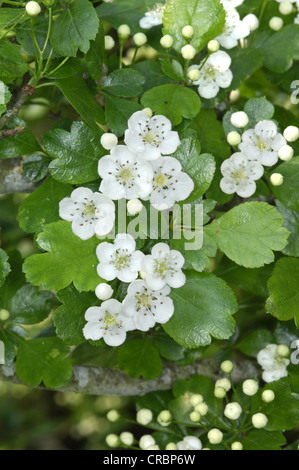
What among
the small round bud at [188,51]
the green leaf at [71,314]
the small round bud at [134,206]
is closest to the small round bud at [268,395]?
the green leaf at [71,314]

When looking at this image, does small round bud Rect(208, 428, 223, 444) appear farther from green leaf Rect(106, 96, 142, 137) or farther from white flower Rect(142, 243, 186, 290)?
green leaf Rect(106, 96, 142, 137)

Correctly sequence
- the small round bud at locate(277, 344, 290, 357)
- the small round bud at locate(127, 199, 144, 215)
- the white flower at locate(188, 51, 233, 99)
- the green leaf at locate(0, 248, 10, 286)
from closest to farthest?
the small round bud at locate(127, 199, 144, 215)
the green leaf at locate(0, 248, 10, 286)
the white flower at locate(188, 51, 233, 99)
the small round bud at locate(277, 344, 290, 357)

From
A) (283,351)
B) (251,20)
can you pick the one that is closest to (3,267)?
(283,351)

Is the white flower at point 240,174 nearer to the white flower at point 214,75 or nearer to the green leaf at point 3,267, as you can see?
the white flower at point 214,75

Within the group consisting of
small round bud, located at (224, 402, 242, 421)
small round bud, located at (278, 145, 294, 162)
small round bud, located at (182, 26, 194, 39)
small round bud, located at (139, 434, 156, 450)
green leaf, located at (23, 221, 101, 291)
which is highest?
small round bud, located at (182, 26, 194, 39)

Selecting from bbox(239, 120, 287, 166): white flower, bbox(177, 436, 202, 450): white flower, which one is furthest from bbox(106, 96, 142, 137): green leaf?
bbox(177, 436, 202, 450): white flower
